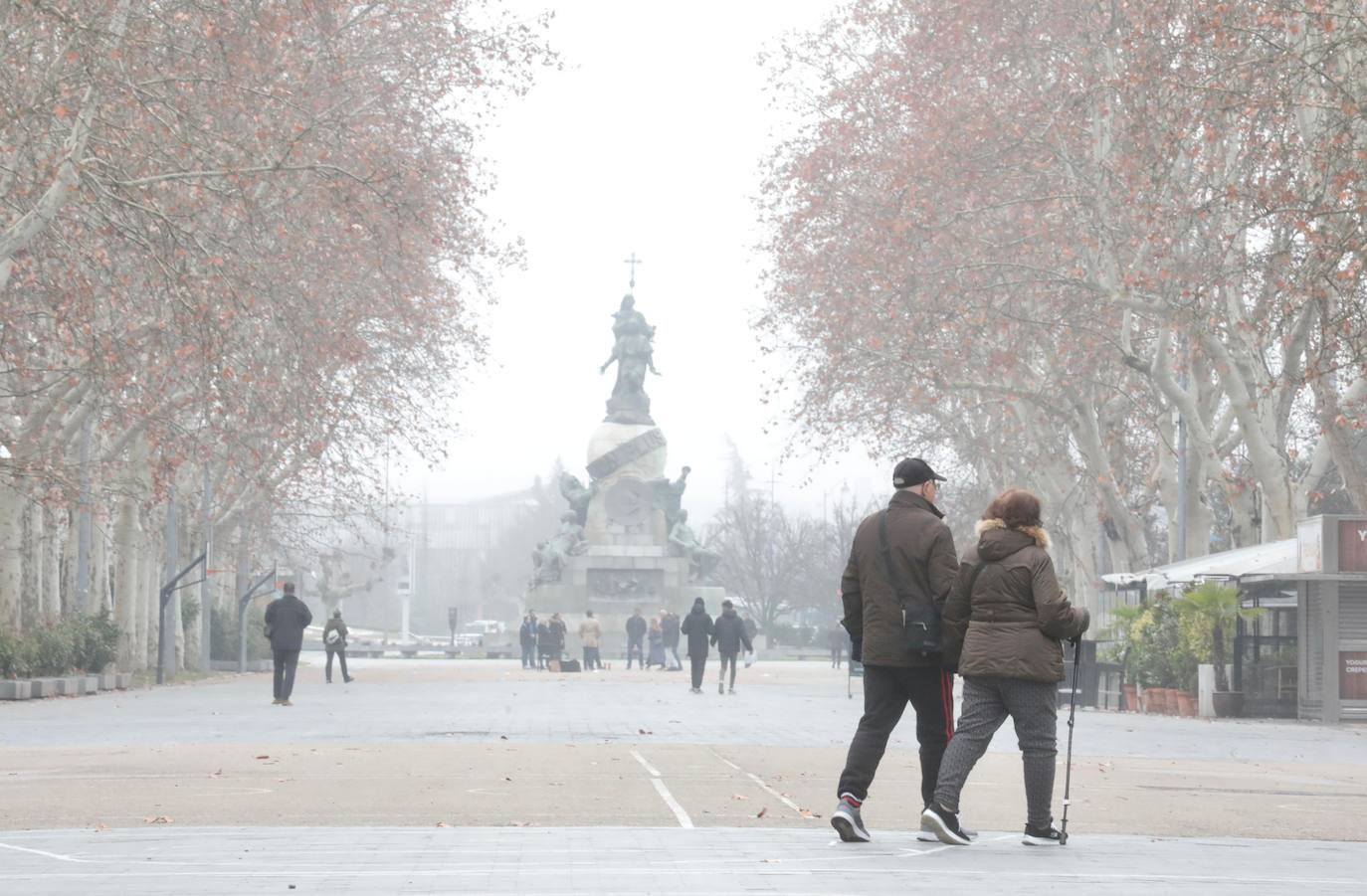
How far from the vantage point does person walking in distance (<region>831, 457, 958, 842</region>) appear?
10.2 meters

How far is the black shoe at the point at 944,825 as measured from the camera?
1004 cm

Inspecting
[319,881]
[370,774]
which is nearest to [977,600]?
[319,881]

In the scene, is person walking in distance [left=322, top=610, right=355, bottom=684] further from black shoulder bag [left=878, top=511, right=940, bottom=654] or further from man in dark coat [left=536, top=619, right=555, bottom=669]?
black shoulder bag [left=878, top=511, right=940, bottom=654]

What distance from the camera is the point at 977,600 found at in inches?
399

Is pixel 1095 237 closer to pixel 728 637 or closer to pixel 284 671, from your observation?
pixel 728 637

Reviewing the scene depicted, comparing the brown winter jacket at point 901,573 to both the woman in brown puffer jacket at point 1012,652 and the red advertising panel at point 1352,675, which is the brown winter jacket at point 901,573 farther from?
the red advertising panel at point 1352,675

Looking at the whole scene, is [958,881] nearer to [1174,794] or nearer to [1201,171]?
[1174,794]

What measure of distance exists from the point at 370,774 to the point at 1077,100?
18736mm

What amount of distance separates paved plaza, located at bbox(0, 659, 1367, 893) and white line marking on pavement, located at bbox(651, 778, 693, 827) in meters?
0.05

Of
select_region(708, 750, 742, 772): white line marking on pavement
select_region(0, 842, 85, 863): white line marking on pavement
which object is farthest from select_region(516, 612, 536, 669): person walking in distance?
select_region(0, 842, 85, 863): white line marking on pavement

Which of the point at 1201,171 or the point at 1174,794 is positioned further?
the point at 1201,171

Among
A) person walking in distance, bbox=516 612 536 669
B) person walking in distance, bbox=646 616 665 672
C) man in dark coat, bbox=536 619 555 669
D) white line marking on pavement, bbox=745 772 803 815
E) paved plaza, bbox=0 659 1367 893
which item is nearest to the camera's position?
paved plaza, bbox=0 659 1367 893

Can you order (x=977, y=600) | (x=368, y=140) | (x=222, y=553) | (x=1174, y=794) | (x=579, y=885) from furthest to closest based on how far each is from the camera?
(x=222, y=553) → (x=368, y=140) → (x=1174, y=794) → (x=977, y=600) → (x=579, y=885)

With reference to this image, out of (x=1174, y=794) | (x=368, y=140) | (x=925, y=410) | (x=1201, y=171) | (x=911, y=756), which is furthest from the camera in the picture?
(x=925, y=410)
